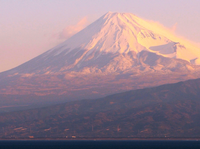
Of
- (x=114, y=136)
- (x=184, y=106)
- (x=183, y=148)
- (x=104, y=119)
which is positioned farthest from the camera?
(x=184, y=106)

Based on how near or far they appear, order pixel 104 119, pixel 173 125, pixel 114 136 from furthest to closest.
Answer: pixel 104 119
pixel 173 125
pixel 114 136

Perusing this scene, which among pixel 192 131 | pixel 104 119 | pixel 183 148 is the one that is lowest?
pixel 183 148

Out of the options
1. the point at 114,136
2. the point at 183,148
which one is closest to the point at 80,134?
the point at 114,136

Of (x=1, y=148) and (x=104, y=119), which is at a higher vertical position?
(x=104, y=119)

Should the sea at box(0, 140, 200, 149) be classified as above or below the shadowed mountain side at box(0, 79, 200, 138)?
below

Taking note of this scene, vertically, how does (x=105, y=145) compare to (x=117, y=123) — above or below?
below

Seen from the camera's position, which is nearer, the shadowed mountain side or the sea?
the sea

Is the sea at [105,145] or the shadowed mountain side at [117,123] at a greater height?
the shadowed mountain side at [117,123]

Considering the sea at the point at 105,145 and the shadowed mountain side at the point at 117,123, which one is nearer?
the sea at the point at 105,145

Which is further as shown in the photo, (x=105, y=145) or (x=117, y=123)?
(x=117, y=123)

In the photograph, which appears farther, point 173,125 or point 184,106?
point 184,106

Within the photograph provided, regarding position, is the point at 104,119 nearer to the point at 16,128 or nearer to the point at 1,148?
the point at 16,128
